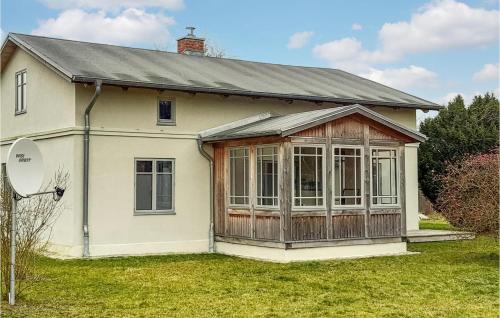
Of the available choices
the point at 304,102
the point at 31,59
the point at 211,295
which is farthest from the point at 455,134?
the point at 211,295

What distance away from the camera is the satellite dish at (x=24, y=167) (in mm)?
9977

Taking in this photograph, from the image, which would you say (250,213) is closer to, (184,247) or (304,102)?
(184,247)

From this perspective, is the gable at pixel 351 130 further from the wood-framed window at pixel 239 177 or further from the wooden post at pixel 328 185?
the wood-framed window at pixel 239 177

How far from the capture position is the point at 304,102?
19562 millimetres

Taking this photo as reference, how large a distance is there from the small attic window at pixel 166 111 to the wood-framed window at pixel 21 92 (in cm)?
409

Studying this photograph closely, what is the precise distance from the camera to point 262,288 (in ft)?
38.7

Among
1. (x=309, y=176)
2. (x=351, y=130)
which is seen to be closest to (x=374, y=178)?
(x=351, y=130)

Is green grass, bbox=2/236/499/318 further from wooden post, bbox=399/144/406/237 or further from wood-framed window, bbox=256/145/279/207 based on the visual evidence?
wood-framed window, bbox=256/145/279/207

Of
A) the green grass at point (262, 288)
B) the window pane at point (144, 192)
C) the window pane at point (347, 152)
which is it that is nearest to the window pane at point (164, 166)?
the window pane at point (144, 192)

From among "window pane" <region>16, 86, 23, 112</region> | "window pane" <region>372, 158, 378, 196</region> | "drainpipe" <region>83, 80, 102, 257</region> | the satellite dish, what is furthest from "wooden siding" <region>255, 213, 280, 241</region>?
"window pane" <region>16, 86, 23, 112</region>

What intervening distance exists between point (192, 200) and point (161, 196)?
836mm

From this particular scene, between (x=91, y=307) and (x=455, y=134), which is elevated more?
(x=455, y=134)

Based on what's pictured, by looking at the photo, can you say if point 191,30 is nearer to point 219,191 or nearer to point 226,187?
point 219,191

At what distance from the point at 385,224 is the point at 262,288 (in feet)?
19.7
